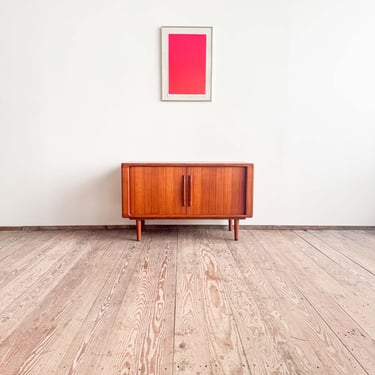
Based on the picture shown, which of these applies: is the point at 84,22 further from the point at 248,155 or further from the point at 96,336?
the point at 96,336

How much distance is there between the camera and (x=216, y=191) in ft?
8.57

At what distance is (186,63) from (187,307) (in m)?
2.16

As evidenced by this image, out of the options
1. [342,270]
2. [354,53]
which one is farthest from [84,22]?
[342,270]

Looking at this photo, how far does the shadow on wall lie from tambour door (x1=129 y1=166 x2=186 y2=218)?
1.44ft

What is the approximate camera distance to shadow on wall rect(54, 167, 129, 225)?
2975mm

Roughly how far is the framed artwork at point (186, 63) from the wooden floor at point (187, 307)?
1.34 meters

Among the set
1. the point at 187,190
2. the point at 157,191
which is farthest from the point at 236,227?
the point at 157,191

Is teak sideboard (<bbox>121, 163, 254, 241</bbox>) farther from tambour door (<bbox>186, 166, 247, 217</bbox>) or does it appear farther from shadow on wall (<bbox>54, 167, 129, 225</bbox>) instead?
shadow on wall (<bbox>54, 167, 129, 225</bbox>)

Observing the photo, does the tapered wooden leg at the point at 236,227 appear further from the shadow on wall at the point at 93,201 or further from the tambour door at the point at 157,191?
the shadow on wall at the point at 93,201

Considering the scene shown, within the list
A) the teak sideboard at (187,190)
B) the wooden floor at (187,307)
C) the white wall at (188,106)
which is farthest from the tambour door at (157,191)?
the white wall at (188,106)

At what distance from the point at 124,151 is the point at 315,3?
2.16 m

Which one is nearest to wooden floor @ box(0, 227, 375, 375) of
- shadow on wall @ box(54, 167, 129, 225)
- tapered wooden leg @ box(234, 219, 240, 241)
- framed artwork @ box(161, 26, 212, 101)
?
tapered wooden leg @ box(234, 219, 240, 241)

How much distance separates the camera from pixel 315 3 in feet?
9.37

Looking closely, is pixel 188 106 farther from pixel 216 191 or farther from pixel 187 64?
pixel 216 191
